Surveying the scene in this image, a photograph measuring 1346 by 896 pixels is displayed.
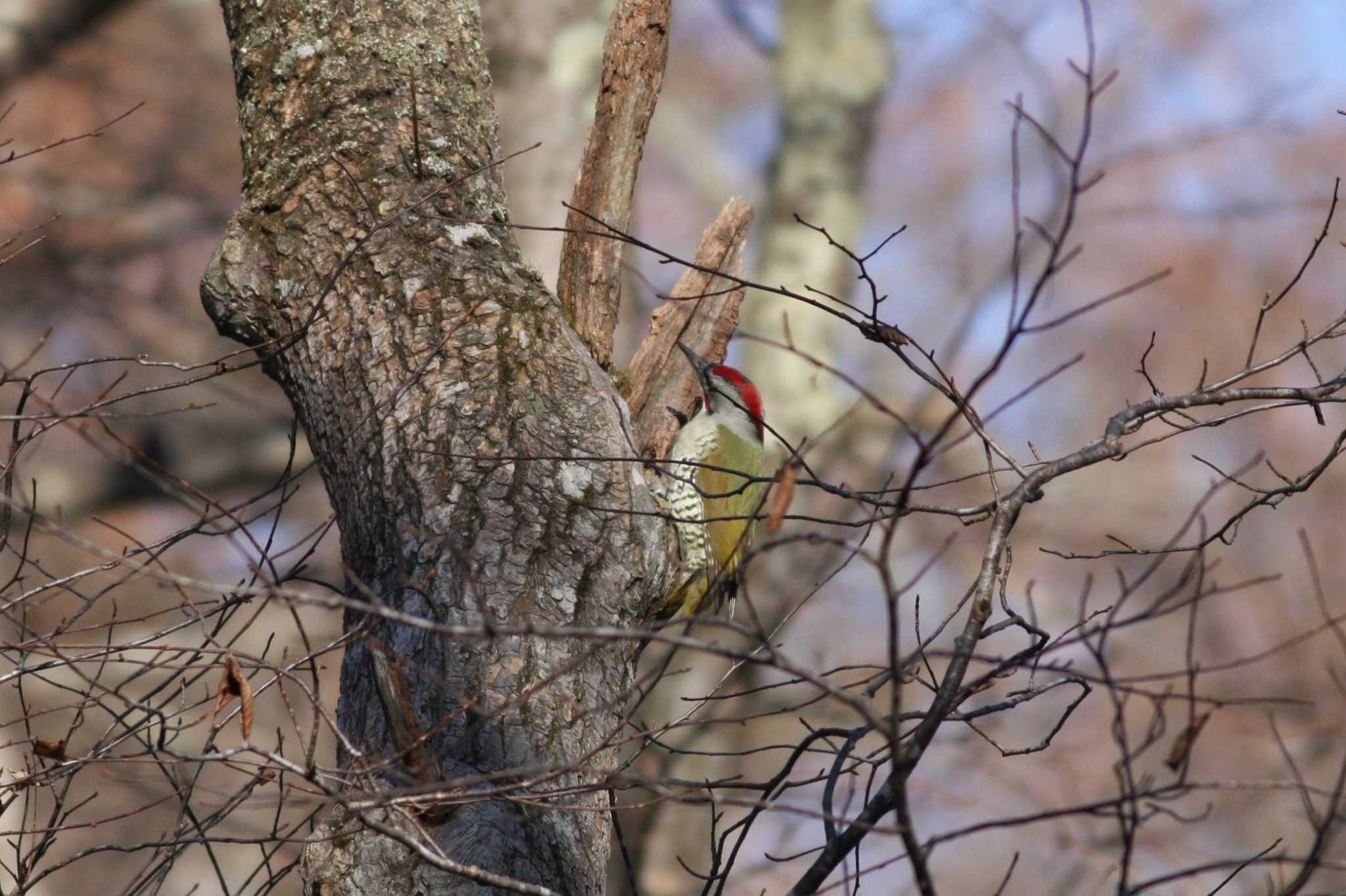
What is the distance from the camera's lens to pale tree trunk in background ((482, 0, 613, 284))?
314 inches

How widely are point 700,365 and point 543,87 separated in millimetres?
4808

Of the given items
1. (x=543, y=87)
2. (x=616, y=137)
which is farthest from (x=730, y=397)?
(x=543, y=87)

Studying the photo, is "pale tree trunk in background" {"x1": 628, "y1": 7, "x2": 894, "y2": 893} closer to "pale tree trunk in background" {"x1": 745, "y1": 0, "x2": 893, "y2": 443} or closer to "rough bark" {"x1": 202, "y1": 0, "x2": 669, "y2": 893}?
"pale tree trunk in background" {"x1": 745, "y1": 0, "x2": 893, "y2": 443}

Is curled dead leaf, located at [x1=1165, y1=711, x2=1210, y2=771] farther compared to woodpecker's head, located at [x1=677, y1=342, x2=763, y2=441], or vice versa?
woodpecker's head, located at [x1=677, y1=342, x2=763, y2=441]

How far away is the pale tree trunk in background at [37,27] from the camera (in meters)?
8.52

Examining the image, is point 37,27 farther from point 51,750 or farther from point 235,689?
point 235,689

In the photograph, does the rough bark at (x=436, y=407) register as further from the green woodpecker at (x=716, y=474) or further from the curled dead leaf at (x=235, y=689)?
the green woodpecker at (x=716, y=474)

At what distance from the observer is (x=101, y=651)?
219 centimetres

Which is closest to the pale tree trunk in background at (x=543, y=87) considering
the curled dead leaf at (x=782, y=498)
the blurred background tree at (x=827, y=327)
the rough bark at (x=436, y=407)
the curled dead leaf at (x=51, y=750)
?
the blurred background tree at (x=827, y=327)

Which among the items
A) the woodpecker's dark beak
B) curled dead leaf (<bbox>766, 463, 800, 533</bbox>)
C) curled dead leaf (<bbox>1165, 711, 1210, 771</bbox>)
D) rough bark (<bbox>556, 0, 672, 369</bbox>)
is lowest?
curled dead leaf (<bbox>1165, 711, 1210, 771</bbox>)

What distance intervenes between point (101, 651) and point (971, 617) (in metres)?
1.60

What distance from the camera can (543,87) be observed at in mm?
8172

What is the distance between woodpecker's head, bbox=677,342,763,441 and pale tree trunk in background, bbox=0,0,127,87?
6.70m

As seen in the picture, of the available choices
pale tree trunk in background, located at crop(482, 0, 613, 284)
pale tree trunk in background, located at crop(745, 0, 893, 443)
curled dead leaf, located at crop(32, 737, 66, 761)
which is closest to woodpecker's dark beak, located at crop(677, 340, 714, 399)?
curled dead leaf, located at crop(32, 737, 66, 761)
